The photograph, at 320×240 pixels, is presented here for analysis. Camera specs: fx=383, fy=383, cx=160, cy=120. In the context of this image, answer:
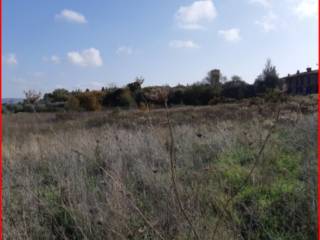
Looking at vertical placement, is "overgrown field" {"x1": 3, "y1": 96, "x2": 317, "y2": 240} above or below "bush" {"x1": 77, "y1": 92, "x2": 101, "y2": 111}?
below

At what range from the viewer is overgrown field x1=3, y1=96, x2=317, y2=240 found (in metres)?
3.10

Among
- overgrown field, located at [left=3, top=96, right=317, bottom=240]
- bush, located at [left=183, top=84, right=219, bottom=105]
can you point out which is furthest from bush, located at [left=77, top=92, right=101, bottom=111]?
bush, located at [left=183, top=84, right=219, bottom=105]

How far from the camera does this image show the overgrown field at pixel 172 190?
10.2 feet

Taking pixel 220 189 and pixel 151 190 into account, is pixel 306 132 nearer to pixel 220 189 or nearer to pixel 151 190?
pixel 220 189

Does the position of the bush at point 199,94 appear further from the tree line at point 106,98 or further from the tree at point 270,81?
the tree line at point 106,98

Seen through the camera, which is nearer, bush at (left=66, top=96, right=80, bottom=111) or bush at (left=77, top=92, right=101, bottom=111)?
bush at (left=77, top=92, right=101, bottom=111)

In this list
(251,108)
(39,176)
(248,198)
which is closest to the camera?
(248,198)

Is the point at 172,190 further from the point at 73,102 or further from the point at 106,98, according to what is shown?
the point at 73,102

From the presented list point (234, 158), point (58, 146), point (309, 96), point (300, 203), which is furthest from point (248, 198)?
point (58, 146)

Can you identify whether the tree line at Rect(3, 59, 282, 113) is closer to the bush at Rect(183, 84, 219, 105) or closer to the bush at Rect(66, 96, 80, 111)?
the bush at Rect(66, 96, 80, 111)

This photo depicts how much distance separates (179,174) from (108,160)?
1.62 m

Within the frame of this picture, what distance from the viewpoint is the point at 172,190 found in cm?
345

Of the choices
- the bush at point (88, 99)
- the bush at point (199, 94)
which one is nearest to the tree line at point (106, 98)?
the bush at point (88, 99)

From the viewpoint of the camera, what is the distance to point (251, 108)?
35.0ft
